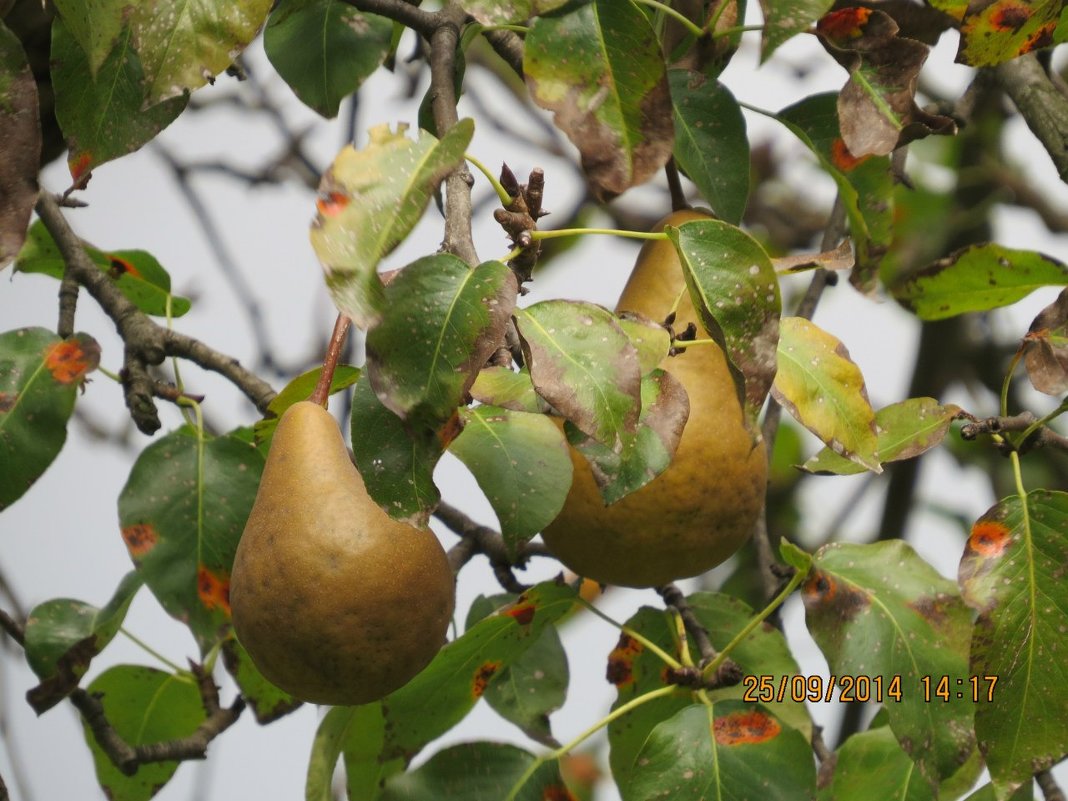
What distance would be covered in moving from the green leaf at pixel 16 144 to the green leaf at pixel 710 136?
44 cm

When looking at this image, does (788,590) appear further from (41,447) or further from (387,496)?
(41,447)

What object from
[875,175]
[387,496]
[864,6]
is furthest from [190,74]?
[875,175]

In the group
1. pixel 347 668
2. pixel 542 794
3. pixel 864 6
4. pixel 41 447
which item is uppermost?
pixel 864 6

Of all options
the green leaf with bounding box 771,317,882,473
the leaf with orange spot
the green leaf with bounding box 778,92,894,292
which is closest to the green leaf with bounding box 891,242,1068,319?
the green leaf with bounding box 778,92,894,292

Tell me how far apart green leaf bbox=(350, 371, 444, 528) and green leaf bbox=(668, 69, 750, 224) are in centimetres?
36

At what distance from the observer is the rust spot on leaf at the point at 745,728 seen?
Result: 876 millimetres

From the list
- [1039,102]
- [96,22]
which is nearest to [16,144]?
[96,22]

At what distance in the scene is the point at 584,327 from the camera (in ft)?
2.13

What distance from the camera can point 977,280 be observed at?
1.00m

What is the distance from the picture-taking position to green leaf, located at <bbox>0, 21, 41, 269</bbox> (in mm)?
616

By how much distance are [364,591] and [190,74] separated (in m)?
0.28

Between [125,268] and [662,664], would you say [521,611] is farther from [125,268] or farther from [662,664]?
[125,268]

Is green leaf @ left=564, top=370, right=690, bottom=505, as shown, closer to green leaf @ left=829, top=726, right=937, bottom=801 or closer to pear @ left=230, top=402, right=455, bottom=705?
pear @ left=230, top=402, right=455, bottom=705

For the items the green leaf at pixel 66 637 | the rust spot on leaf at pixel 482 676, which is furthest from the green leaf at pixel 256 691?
the rust spot on leaf at pixel 482 676
